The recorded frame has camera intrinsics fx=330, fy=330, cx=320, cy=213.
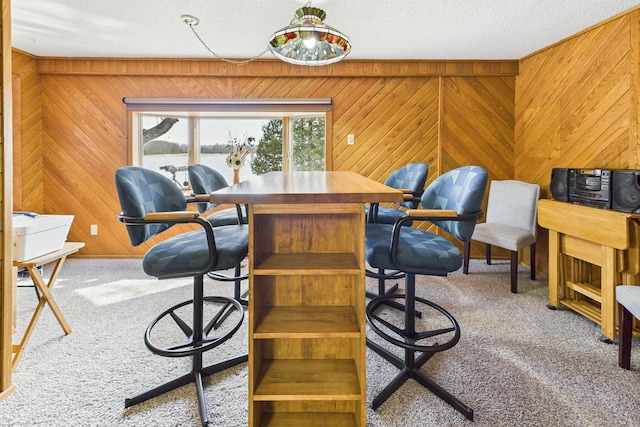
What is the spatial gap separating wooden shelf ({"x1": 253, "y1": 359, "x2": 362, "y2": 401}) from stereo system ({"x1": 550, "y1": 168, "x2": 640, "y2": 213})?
2.01 meters

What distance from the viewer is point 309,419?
1.31 m

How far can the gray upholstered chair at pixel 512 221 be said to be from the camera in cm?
285

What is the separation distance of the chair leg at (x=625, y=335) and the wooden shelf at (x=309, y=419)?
1.56 meters

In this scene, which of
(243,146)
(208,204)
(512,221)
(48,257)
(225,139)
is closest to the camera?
(48,257)

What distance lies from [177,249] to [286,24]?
2286 millimetres

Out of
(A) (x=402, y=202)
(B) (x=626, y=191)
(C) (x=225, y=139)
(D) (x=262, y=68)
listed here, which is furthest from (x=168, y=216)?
(C) (x=225, y=139)

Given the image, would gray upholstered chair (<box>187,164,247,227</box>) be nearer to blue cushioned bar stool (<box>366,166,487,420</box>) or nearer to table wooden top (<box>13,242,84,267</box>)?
table wooden top (<box>13,242,84,267</box>)

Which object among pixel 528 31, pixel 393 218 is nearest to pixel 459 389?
pixel 393 218

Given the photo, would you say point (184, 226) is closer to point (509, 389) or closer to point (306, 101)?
point (306, 101)

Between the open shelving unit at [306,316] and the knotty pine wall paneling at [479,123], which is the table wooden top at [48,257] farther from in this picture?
the knotty pine wall paneling at [479,123]

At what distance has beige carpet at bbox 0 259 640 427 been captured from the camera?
56.2 inches

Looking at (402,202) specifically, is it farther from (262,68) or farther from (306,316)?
(262,68)

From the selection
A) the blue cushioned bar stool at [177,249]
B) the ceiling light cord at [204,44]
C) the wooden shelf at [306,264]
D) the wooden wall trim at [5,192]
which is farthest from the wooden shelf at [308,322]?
the ceiling light cord at [204,44]

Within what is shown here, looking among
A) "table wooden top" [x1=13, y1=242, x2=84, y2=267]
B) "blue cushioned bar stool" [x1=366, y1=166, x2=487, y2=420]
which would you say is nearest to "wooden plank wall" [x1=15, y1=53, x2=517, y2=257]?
"table wooden top" [x1=13, y1=242, x2=84, y2=267]
